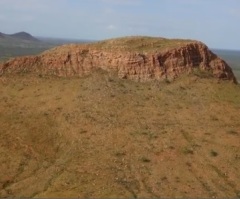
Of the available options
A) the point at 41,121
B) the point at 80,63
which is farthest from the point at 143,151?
the point at 80,63

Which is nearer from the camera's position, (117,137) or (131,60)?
(117,137)

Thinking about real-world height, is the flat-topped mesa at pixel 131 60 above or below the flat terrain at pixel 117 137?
above

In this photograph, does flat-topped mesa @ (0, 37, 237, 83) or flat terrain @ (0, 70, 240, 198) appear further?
flat-topped mesa @ (0, 37, 237, 83)

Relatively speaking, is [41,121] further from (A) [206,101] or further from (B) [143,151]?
(A) [206,101]

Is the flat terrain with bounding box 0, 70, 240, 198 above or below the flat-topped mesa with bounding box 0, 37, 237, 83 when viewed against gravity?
below

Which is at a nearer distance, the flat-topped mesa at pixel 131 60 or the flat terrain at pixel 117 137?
the flat terrain at pixel 117 137
